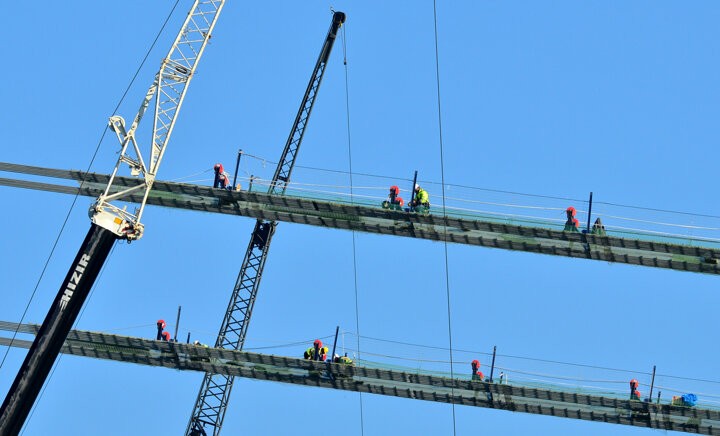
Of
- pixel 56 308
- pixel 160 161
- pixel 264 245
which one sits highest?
pixel 264 245

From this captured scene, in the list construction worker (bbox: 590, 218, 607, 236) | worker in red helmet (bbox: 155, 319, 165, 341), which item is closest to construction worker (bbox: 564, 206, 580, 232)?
construction worker (bbox: 590, 218, 607, 236)

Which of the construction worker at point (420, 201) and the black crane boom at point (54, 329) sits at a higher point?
the construction worker at point (420, 201)

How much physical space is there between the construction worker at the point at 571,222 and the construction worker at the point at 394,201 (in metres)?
9.55

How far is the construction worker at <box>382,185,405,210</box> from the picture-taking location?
88.2m

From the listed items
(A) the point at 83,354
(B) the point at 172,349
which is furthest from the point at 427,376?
(A) the point at 83,354

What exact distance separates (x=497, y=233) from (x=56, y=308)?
2949 cm

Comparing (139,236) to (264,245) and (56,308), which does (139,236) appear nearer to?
(56,308)

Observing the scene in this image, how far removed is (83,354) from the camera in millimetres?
93750

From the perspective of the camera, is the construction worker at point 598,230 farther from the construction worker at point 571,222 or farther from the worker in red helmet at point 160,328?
the worker in red helmet at point 160,328

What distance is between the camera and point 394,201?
290 ft

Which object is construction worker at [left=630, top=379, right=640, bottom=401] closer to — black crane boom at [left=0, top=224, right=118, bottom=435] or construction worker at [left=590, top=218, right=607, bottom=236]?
construction worker at [left=590, top=218, right=607, bottom=236]

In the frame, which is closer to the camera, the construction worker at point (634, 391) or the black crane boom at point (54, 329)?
the black crane boom at point (54, 329)

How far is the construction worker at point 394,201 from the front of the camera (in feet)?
289

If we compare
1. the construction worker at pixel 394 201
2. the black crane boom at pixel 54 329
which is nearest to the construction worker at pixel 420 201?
the construction worker at pixel 394 201
